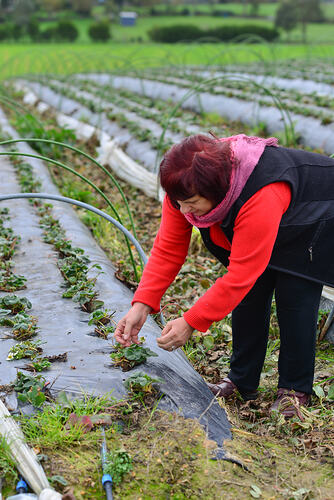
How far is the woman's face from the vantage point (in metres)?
1.77

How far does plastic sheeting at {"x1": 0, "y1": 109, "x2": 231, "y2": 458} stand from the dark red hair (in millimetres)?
888

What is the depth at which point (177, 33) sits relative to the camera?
111ft

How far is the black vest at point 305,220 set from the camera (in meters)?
1.96

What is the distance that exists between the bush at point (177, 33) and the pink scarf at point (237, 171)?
34041mm

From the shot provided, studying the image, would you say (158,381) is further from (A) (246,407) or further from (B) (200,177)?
(B) (200,177)

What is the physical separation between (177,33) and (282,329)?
3458cm

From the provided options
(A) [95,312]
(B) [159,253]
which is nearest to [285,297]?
(B) [159,253]

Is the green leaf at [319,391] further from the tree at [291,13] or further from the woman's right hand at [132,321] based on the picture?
the tree at [291,13]

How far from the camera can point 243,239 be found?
179 cm

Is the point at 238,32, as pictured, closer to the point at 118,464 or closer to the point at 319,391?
the point at 319,391

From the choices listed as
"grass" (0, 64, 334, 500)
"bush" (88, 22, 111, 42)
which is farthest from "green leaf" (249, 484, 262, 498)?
"bush" (88, 22, 111, 42)

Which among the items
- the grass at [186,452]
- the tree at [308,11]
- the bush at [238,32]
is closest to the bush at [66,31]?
the bush at [238,32]

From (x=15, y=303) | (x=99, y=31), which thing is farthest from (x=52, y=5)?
(x=15, y=303)

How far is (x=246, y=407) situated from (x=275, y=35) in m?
34.7
